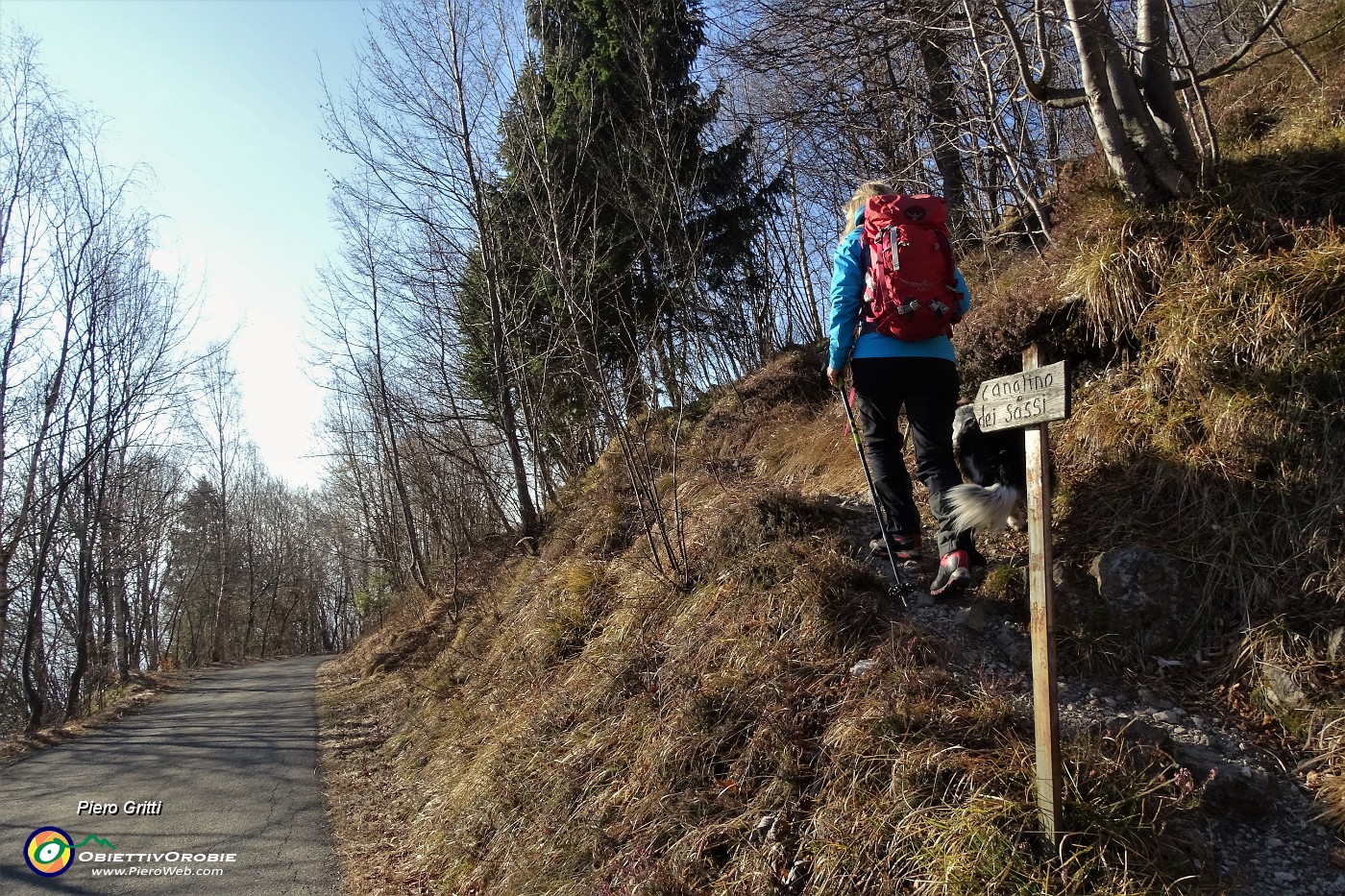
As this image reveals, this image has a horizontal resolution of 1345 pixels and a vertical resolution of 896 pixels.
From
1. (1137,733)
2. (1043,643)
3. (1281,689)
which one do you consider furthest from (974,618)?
(1043,643)

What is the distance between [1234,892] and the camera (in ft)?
7.76

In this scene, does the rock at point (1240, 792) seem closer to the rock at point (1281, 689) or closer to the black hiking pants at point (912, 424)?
the rock at point (1281, 689)

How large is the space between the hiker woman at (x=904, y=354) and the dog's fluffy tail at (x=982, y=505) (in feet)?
0.76

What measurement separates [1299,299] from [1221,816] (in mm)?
2558

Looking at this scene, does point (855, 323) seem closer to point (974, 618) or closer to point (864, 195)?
point (864, 195)

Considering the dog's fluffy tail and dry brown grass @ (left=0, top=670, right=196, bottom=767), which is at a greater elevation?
the dog's fluffy tail

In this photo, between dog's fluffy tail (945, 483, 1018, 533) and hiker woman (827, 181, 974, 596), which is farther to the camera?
hiker woman (827, 181, 974, 596)

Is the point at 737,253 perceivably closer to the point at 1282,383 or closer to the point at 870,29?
the point at 870,29

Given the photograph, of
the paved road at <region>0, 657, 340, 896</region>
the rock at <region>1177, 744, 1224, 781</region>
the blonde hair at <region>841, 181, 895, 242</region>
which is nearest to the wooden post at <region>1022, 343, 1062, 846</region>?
the rock at <region>1177, 744, 1224, 781</region>

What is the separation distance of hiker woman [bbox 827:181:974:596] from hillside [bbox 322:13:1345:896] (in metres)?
0.47

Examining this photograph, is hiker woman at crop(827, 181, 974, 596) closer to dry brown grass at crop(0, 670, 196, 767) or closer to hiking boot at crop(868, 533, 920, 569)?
hiking boot at crop(868, 533, 920, 569)

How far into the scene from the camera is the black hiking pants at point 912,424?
12.9 feet

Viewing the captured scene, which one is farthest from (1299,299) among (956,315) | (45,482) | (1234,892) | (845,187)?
(45,482)

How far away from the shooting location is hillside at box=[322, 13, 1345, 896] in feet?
8.59
